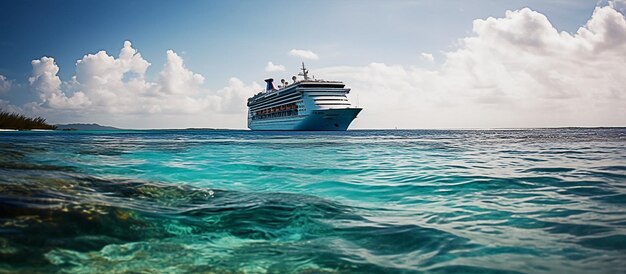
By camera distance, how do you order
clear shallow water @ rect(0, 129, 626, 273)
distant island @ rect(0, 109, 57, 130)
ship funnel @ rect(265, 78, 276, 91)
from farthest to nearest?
ship funnel @ rect(265, 78, 276, 91), distant island @ rect(0, 109, 57, 130), clear shallow water @ rect(0, 129, 626, 273)

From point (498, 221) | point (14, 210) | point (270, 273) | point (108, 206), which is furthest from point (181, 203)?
point (498, 221)

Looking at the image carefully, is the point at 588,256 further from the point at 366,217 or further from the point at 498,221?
the point at 366,217

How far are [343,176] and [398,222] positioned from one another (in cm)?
476

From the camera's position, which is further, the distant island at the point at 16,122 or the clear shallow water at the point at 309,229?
the distant island at the point at 16,122

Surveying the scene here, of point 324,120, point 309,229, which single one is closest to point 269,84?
point 324,120

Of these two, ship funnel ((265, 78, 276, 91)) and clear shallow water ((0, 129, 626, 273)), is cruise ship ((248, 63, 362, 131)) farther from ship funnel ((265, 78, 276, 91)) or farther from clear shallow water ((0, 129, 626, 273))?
clear shallow water ((0, 129, 626, 273))

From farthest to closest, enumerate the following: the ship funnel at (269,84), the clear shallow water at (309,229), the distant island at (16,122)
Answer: the ship funnel at (269,84) → the distant island at (16,122) → the clear shallow water at (309,229)

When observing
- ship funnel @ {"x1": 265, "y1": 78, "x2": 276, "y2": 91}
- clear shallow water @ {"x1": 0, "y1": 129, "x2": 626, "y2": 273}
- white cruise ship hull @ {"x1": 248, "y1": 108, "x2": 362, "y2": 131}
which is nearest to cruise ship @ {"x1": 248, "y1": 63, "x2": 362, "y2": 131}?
white cruise ship hull @ {"x1": 248, "y1": 108, "x2": 362, "y2": 131}

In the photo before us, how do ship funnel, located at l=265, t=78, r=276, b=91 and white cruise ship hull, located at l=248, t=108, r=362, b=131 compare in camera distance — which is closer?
white cruise ship hull, located at l=248, t=108, r=362, b=131

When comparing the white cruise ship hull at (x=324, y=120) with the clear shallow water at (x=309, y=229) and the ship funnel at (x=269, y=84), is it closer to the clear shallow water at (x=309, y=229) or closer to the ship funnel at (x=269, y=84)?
the ship funnel at (x=269, y=84)

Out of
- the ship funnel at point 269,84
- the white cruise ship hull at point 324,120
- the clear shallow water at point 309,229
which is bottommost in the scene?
the clear shallow water at point 309,229

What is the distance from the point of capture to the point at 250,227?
4.23 meters

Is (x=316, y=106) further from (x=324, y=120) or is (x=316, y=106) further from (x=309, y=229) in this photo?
(x=309, y=229)

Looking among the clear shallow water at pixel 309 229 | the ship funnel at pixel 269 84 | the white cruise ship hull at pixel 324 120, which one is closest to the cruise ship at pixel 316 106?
the white cruise ship hull at pixel 324 120
